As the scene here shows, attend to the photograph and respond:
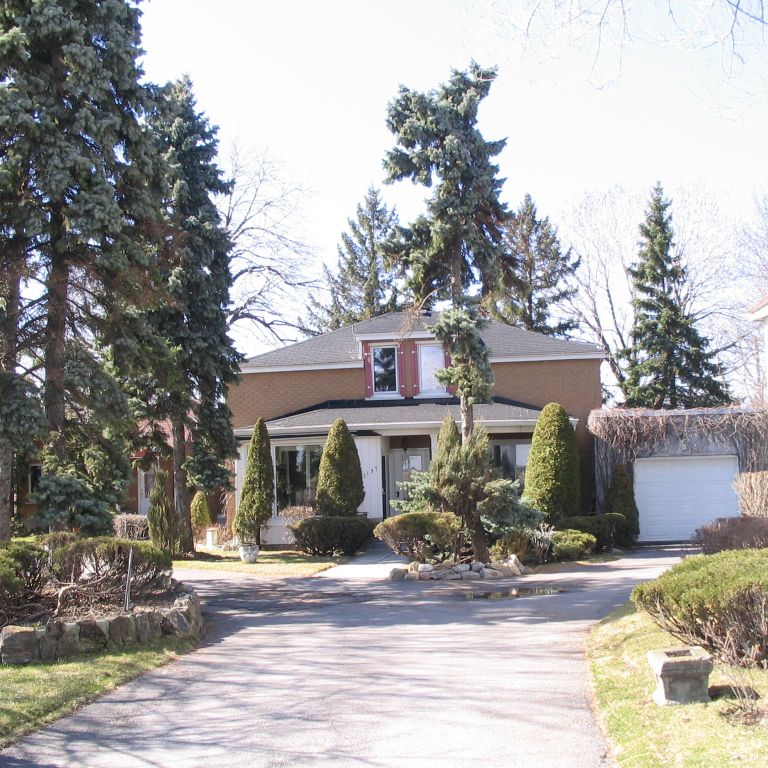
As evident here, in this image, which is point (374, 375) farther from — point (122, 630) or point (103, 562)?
point (122, 630)

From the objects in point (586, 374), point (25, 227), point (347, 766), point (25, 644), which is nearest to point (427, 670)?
point (347, 766)

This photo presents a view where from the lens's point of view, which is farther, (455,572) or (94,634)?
(455,572)

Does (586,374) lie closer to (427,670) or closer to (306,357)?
(306,357)

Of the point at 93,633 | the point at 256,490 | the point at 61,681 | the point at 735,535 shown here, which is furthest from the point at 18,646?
the point at 256,490

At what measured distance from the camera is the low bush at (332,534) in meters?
Answer: 21.5

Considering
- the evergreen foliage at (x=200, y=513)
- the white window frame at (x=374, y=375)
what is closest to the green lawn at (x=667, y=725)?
the white window frame at (x=374, y=375)

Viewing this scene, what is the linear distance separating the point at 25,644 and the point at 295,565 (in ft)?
36.1

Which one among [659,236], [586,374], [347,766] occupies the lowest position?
[347,766]

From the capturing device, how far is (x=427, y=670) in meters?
8.98

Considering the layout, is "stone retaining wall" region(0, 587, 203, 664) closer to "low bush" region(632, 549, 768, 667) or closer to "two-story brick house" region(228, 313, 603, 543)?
"low bush" region(632, 549, 768, 667)

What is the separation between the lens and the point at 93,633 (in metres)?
9.95

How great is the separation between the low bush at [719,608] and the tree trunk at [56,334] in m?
9.27

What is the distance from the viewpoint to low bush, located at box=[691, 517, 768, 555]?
13.9 metres

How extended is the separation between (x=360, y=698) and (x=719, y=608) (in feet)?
10.6
